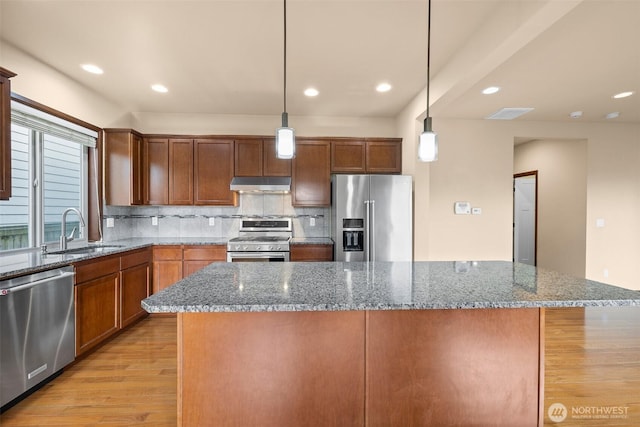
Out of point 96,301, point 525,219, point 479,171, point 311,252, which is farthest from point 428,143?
point 525,219

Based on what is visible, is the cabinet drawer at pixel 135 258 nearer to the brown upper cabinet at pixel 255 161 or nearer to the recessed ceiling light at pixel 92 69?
the brown upper cabinet at pixel 255 161

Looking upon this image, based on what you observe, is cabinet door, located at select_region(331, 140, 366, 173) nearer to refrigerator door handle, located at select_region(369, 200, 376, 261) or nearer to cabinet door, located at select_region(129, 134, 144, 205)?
refrigerator door handle, located at select_region(369, 200, 376, 261)

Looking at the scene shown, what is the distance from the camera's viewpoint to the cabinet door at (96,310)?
8.46 ft

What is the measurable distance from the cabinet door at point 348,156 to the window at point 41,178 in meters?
2.91

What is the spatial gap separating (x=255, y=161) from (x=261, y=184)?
0.41m

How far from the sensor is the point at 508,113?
4.00m

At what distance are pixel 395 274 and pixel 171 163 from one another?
3.47 m

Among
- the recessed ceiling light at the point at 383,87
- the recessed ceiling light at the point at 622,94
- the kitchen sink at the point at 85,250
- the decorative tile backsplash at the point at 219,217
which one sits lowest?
the kitchen sink at the point at 85,250

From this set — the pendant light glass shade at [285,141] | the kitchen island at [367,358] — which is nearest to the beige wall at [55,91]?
the pendant light glass shade at [285,141]

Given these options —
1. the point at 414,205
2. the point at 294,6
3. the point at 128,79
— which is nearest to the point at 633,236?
the point at 414,205

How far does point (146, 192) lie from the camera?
4082 millimetres

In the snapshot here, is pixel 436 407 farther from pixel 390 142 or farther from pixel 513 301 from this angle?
pixel 390 142

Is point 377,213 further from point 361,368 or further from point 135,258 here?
point 135,258

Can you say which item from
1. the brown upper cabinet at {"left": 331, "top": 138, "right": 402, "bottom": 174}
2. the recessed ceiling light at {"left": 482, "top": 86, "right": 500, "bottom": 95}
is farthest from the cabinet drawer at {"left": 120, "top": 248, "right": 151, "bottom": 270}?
the recessed ceiling light at {"left": 482, "top": 86, "right": 500, "bottom": 95}
